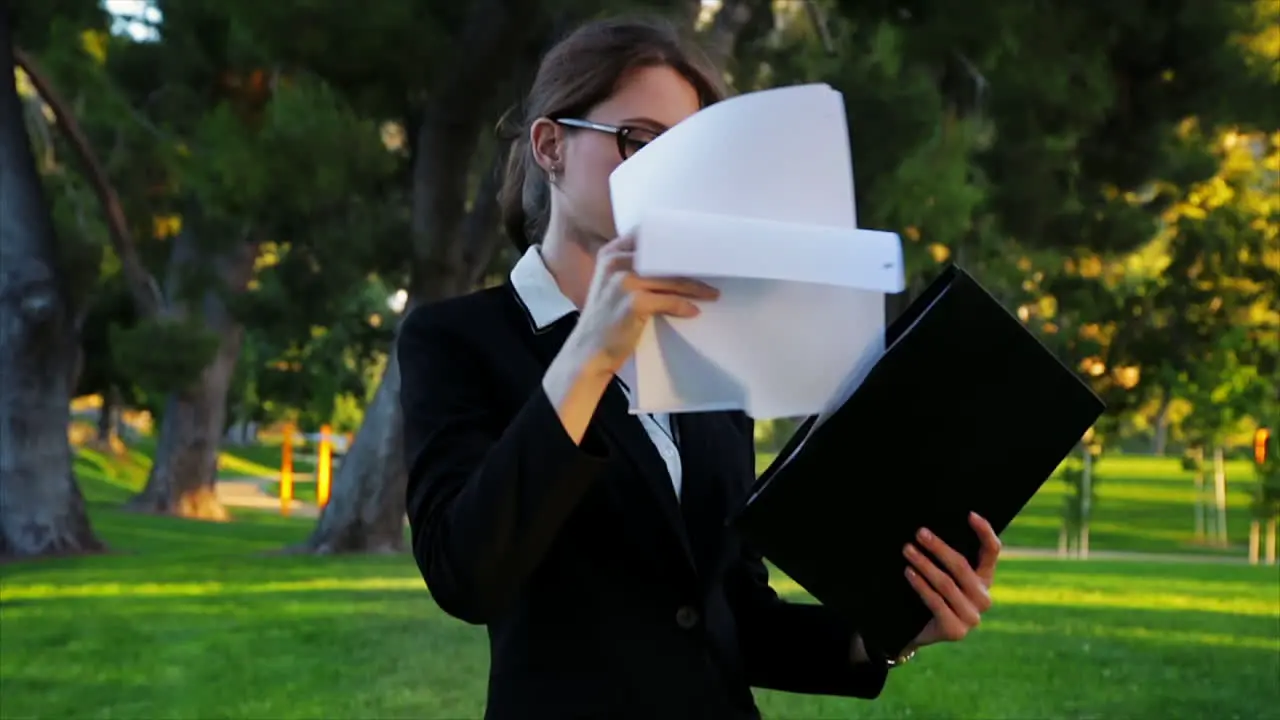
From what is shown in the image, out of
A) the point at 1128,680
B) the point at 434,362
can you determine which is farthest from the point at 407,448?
the point at 1128,680

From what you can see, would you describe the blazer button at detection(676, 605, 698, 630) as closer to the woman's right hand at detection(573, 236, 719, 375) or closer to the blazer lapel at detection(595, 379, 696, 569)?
the blazer lapel at detection(595, 379, 696, 569)

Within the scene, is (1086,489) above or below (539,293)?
below

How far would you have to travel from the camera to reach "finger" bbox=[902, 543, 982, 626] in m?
1.45

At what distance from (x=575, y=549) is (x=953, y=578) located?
39cm

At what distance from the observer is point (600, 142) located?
149 centimetres

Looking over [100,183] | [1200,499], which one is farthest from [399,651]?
[1200,499]

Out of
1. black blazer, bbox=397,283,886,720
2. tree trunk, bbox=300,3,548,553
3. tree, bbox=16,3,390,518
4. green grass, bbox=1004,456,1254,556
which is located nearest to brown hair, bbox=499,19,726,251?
black blazer, bbox=397,283,886,720

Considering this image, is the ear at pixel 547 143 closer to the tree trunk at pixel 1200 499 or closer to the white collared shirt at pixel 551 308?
the white collared shirt at pixel 551 308

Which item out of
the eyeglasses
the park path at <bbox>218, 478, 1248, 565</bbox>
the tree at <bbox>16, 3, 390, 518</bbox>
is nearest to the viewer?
the eyeglasses

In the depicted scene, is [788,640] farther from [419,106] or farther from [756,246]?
[419,106]

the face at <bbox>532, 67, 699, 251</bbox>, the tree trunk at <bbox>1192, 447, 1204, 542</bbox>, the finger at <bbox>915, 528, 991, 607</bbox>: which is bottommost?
the tree trunk at <bbox>1192, 447, 1204, 542</bbox>

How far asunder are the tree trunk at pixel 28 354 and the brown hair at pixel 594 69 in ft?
34.0

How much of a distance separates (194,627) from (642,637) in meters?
6.10

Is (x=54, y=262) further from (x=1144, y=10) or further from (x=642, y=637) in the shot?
(x=642, y=637)
